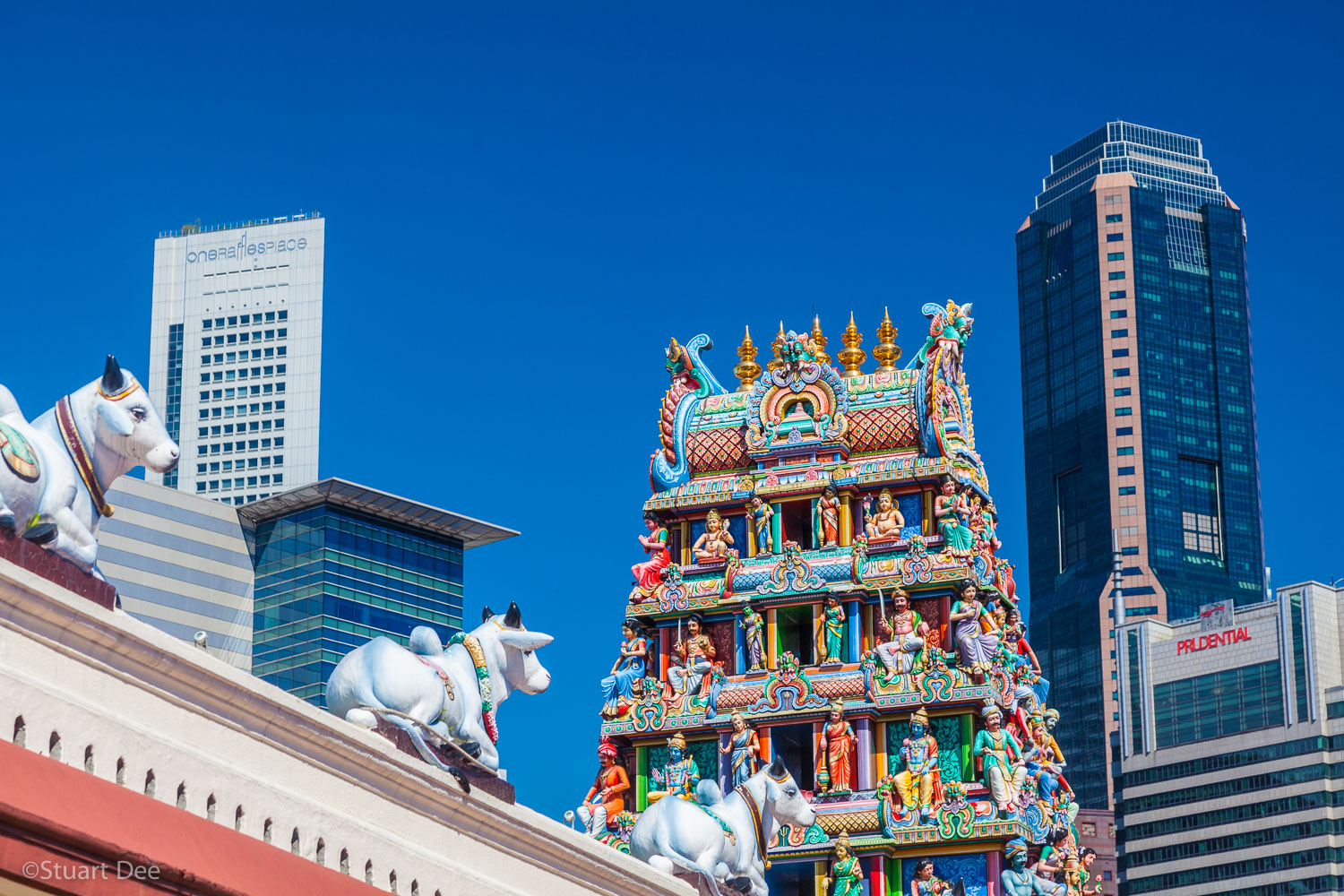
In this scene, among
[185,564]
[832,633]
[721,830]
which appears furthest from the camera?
[185,564]

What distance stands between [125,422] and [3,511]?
73.9 inches

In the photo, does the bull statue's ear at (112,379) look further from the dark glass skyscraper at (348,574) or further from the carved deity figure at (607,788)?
the dark glass skyscraper at (348,574)

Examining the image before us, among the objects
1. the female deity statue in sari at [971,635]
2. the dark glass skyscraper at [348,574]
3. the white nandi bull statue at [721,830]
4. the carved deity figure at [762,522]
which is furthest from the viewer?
the dark glass skyscraper at [348,574]

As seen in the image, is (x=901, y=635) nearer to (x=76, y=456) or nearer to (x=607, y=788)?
(x=607, y=788)

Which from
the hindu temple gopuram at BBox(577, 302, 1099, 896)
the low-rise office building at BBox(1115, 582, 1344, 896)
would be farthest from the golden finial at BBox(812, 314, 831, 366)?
the low-rise office building at BBox(1115, 582, 1344, 896)

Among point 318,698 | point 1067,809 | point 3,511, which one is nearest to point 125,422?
point 3,511

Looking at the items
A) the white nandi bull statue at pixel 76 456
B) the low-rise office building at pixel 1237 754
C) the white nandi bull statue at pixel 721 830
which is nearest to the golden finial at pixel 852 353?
the white nandi bull statue at pixel 721 830

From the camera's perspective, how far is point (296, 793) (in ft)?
83.6

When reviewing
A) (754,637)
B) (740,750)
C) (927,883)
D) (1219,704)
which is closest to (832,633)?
(754,637)

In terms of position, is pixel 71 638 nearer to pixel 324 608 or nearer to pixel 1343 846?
pixel 324 608

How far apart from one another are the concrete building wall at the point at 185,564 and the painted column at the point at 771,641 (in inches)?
3744

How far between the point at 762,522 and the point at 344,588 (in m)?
96.7

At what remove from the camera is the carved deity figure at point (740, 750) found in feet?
161

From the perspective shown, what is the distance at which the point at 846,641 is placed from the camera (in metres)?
50.2
